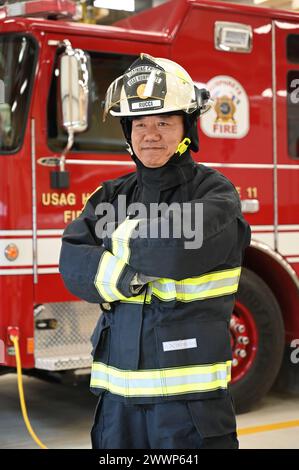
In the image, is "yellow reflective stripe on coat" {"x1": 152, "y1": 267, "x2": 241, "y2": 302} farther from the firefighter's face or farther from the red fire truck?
the red fire truck

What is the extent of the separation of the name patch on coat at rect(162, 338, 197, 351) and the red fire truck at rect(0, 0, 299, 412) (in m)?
2.46

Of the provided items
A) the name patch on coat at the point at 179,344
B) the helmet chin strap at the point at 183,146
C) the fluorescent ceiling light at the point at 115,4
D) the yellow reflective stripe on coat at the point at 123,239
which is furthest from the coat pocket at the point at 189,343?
the fluorescent ceiling light at the point at 115,4

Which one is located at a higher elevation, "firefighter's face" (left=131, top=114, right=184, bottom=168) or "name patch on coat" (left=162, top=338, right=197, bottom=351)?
"firefighter's face" (left=131, top=114, right=184, bottom=168)

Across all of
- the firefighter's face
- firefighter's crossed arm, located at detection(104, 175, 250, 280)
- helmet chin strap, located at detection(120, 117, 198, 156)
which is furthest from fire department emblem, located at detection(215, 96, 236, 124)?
firefighter's crossed arm, located at detection(104, 175, 250, 280)

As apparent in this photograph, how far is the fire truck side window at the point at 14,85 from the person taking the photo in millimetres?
4676

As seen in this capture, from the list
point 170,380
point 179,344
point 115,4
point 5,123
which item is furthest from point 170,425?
point 115,4

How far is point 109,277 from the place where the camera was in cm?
234

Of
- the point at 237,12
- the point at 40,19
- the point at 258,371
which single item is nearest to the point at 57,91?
the point at 40,19

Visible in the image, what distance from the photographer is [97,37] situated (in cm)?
489

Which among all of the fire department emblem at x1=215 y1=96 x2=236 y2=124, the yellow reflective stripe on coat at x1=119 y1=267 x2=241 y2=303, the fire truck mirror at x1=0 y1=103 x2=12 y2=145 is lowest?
the yellow reflective stripe on coat at x1=119 y1=267 x2=241 y2=303

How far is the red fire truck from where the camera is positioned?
465cm

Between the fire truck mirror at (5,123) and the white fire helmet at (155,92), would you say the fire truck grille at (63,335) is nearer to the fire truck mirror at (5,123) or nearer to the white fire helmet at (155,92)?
the fire truck mirror at (5,123)

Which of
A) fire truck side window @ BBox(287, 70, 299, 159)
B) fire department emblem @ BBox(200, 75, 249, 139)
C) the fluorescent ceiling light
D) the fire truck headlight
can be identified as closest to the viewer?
the fire truck headlight

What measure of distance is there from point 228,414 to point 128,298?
1.48ft
